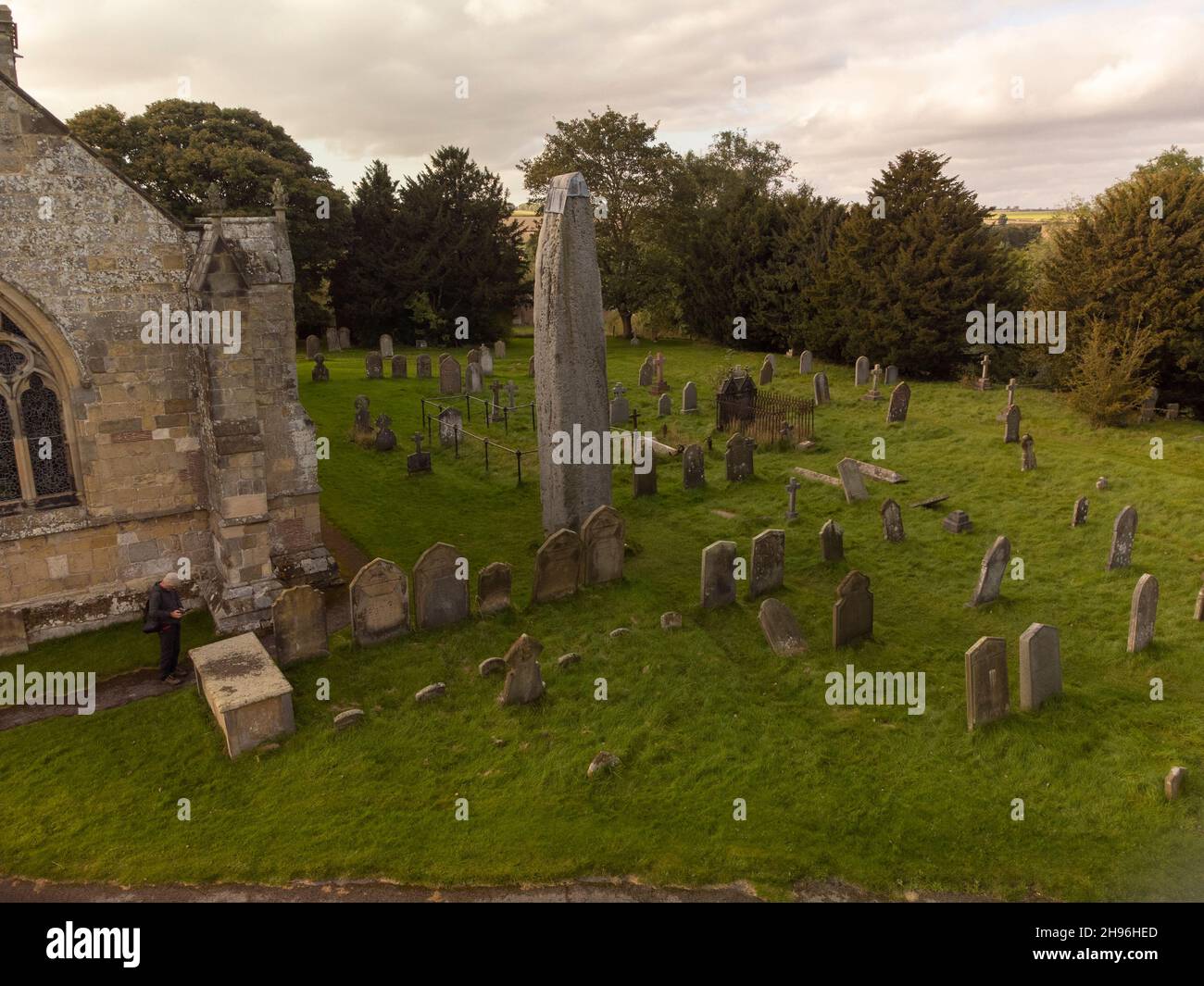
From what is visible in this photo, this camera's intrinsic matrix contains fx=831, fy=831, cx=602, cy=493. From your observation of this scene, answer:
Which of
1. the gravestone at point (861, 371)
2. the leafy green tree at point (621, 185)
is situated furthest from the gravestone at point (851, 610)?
the leafy green tree at point (621, 185)

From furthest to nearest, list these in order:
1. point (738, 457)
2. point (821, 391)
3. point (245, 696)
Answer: point (821, 391) < point (738, 457) < point (245, 696)

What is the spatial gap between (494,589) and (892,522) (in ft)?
23.8

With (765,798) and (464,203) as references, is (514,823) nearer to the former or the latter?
(765,798)

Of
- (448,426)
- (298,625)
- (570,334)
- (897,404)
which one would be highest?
(570,334)

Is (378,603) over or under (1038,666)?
over

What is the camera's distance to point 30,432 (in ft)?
36.5

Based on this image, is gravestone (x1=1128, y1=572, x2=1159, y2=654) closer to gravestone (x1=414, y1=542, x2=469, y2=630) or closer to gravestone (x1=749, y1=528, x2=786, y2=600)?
gravestone (x1=749, y1=528, x2=786, y2=600)

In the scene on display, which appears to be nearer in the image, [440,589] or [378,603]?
[378,603]

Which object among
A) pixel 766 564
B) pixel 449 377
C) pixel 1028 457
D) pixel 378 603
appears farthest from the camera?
pixel 449 377

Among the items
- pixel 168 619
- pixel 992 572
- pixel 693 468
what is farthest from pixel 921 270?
pixel 168 619

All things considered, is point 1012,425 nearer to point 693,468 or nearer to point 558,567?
point 693,468

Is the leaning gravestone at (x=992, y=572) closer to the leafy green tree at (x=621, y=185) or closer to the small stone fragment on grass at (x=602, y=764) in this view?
the small stone fragment on grass at (x=602, y=764)

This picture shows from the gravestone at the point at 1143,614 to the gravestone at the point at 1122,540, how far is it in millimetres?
2625

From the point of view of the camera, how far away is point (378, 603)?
11.3 m
